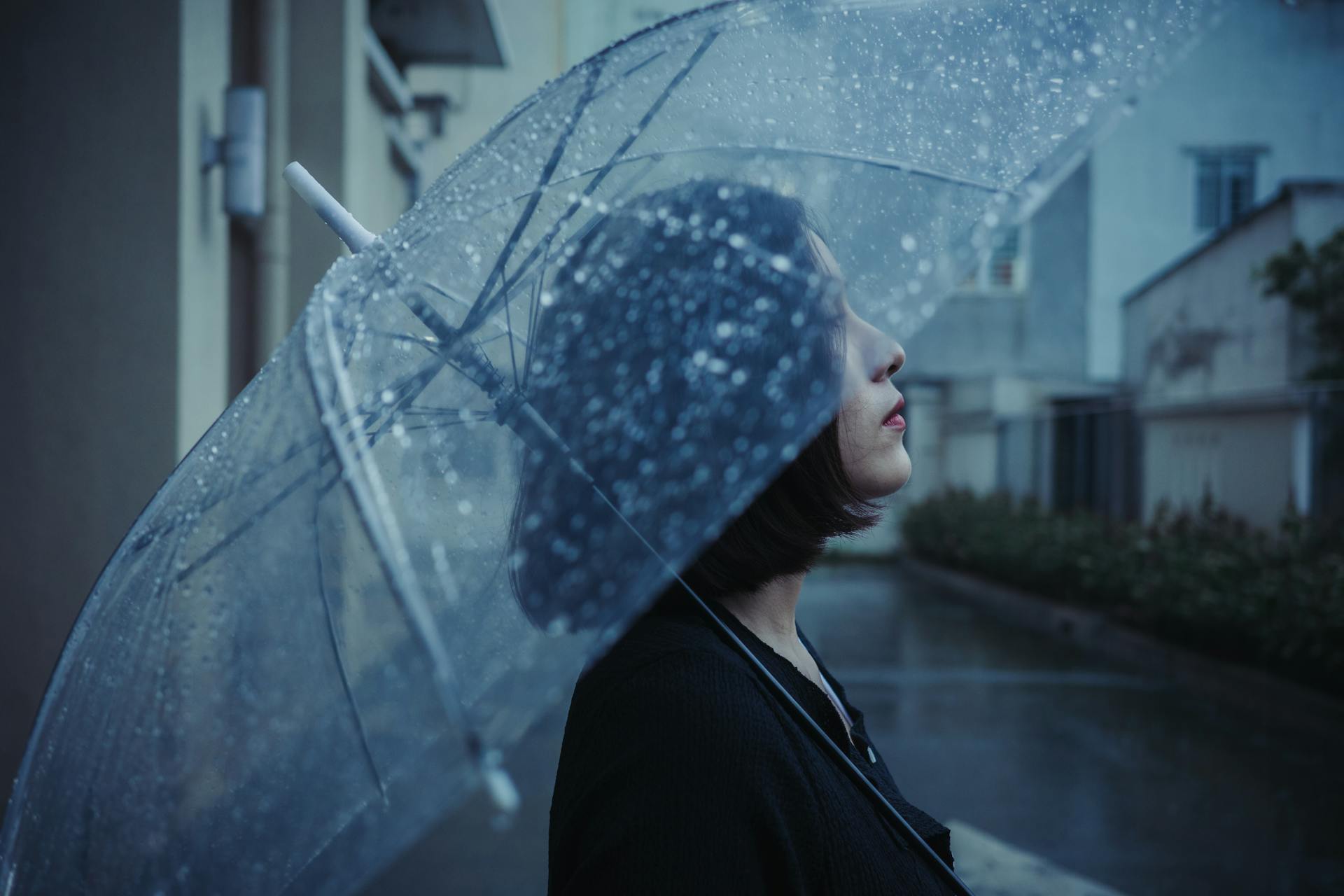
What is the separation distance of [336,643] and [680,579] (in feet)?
1.17

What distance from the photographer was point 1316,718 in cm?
650

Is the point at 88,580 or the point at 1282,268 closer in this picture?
the point at 88,580

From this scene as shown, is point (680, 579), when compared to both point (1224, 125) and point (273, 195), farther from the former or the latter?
point (1224, 125)

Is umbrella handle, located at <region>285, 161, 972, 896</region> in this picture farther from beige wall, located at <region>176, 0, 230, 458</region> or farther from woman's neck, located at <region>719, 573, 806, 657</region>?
beige wall, located at <region>176, 0, 230, 458</region>

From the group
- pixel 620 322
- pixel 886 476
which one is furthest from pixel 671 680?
pixel 886 476

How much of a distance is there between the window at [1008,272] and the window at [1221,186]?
2887 millimetres

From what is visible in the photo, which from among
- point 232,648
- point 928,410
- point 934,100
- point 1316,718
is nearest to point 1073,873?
point 1316,718

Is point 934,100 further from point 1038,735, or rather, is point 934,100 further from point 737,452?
point 1038,735

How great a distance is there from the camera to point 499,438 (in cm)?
115

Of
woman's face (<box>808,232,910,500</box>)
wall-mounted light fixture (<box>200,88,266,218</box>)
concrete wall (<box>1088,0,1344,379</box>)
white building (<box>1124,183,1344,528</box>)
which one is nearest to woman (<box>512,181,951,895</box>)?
woman's face (<box>808,232,910,500</box>)

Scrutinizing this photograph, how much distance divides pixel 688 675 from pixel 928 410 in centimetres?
1950

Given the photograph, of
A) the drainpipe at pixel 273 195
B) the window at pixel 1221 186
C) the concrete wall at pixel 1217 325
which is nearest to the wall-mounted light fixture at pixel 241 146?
the drainpipe at pixel 273 195

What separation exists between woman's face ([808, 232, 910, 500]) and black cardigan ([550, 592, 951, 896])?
335 mm

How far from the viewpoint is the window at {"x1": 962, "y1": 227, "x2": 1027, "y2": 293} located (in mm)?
19375
